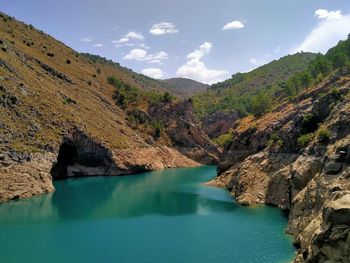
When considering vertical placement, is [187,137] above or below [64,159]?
above

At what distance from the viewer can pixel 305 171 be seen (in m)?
61.5

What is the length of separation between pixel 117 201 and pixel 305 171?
44.5 metres

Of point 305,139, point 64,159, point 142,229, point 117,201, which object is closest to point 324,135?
point 305,139

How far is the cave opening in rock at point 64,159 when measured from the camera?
128m

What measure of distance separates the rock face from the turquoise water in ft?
13.7

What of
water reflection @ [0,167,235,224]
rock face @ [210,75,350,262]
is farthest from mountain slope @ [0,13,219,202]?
rock face @ [210,75,350,262]

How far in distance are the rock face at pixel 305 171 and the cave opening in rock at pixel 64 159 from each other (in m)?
48.7

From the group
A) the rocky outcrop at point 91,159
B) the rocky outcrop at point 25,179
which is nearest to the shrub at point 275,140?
the rocky outcrop at point 25,179

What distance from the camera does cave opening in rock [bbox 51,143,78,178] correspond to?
128m

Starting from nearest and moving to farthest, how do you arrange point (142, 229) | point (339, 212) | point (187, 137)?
1. point (339, 212)
2. point (142, 229)
3. point (187, 137)

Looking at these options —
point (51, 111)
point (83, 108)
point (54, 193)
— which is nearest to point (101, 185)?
point (54, 193)

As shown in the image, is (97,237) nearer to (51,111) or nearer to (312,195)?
(312,195)

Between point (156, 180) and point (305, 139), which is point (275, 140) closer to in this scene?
point (305, 139)

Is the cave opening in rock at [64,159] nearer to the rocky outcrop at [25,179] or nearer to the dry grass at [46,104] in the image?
the dry grass at [46,104]
